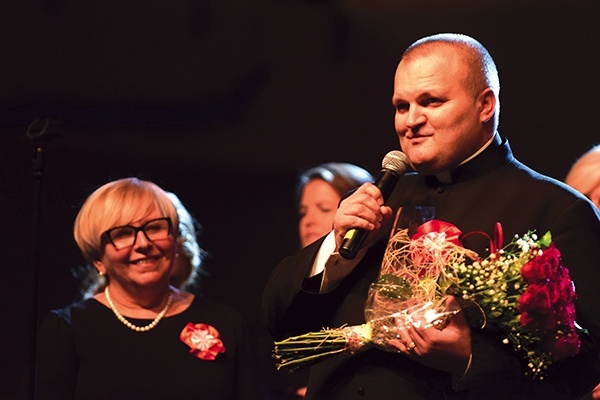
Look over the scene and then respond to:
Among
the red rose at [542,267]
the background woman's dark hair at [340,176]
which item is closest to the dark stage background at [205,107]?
the background woman's dark hair at [340,176]

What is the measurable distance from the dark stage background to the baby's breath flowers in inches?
102

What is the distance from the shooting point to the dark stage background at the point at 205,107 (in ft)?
17.2

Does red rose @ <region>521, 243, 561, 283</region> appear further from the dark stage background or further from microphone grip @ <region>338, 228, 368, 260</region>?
the dark stage background

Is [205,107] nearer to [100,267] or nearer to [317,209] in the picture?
[317,209]

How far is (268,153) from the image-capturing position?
18.3 feet

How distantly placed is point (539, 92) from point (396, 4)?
896 millimetres

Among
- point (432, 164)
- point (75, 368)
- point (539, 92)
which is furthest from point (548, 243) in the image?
point (539, 92)

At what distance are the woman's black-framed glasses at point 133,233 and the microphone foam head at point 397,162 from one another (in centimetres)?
162

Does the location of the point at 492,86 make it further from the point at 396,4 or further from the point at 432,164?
the point at 396,4

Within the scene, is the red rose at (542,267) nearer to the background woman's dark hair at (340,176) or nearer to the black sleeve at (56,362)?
the black sleeve at (56,362)

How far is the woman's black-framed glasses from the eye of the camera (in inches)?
159

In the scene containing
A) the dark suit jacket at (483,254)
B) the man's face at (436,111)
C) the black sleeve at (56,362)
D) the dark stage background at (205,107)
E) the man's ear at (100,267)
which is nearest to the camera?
the dark suit jacket at (483,254)

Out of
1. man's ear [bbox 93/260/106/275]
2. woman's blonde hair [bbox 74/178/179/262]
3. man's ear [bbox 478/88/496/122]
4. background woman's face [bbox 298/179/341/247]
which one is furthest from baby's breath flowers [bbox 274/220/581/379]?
background woman's face [bbox 298/179/341/247]

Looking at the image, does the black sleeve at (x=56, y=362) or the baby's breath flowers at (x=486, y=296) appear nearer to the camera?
the baby's breath flowers at (x=486, y=296)
